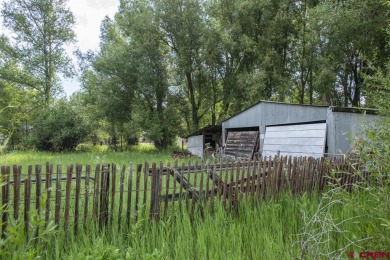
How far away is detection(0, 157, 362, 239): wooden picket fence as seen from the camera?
3215mm

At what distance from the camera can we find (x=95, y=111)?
71.5 ft

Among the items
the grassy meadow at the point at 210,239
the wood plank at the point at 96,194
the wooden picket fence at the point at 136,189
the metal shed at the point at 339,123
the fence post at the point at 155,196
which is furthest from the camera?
the metal shed at the point at 339,123

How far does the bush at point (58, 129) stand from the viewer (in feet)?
68.4

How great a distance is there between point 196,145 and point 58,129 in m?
11.9

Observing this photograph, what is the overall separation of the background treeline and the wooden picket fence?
12837 millimetres

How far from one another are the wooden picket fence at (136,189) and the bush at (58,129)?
58.9 feet

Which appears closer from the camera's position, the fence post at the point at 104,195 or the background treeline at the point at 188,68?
the fence post at the point at 104,195

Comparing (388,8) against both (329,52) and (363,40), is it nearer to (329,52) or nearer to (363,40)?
(363,40)

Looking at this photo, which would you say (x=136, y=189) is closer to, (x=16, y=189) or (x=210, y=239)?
(x=210, y=239)

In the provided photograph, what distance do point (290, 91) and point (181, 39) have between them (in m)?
9.58

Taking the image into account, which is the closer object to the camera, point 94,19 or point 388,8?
point 388,8

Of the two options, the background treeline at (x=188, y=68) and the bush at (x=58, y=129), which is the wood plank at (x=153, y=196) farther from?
the bush at (x=58, y=129)

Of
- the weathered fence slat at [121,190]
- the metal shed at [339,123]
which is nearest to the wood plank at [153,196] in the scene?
the weathered fence slat at [121,190]

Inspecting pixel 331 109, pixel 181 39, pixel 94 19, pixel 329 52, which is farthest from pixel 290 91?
pixel 94 19
